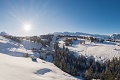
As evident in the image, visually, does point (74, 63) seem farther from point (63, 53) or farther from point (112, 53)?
point (112, 53)

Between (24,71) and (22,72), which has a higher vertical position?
(22,72)

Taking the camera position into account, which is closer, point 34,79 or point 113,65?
point 34,79

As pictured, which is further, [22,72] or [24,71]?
[24,71]

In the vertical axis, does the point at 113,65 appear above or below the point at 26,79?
below

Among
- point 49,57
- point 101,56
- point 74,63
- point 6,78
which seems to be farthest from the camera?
point 101,56

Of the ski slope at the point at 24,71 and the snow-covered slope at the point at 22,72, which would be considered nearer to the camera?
the snow-covered slope at the point at 22,72

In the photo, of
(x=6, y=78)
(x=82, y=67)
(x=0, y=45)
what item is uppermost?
(x=6, y=78)

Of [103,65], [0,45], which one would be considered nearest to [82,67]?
[103,65]

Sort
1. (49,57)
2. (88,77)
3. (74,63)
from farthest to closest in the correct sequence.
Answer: (49,57), (74,63), (88,77)

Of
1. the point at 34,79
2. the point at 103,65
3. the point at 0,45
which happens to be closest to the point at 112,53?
the point at 103,65

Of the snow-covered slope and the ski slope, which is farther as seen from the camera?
the ski slope

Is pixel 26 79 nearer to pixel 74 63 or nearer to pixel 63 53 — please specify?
pixel 74 63
